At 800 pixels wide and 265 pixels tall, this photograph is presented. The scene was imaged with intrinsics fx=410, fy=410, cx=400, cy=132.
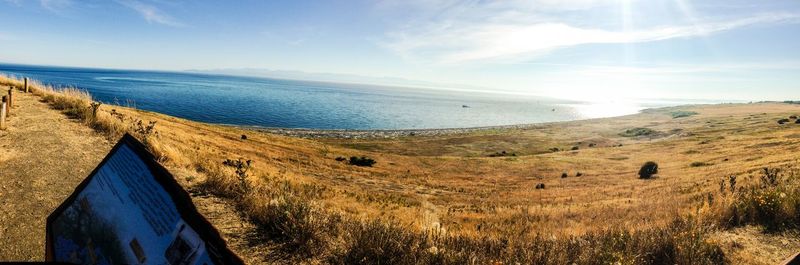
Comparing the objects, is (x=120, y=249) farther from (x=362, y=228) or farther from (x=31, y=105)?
(x=31, y=105)

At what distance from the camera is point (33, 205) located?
8688 mm

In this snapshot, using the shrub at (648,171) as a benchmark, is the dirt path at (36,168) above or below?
above

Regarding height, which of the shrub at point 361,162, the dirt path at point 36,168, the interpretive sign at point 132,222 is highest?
the interpretive sign at point 132,222

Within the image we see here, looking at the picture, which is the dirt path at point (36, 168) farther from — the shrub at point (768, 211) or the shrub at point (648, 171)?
the shrub at point (648, 171)

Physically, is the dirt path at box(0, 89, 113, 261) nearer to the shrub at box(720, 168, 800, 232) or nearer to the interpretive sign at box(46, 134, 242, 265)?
the interpretive sign at box(46, 134, 242, 265)

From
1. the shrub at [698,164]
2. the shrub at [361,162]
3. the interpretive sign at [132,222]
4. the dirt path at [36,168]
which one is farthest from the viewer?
the shrub at [361,162]

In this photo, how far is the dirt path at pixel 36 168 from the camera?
729 cm

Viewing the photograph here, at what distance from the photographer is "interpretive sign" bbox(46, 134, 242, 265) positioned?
1739 millimetres

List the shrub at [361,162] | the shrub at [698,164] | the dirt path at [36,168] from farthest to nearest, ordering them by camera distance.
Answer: the shrub at [361,162]
the shrub at [698,164]
the dirt path at [36,168]

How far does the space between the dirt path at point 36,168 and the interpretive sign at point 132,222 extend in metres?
5.76

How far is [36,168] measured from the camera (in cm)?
1103

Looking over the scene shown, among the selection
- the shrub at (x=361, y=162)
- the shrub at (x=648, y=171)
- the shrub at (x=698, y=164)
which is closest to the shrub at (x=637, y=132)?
the shrub at (x=698, y=164)

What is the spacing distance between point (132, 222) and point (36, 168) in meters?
12.2

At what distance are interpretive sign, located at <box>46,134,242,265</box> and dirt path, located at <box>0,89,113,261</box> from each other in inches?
227
